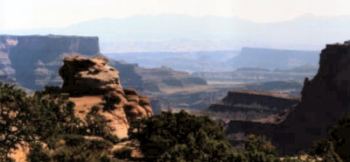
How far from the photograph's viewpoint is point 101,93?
358 feet

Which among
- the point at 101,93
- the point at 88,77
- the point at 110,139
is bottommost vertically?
the point at 110,139

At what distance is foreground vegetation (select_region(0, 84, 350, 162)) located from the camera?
59562mm

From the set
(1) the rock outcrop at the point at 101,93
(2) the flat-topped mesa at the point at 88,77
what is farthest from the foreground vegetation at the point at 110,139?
(2) the flat-topped mesa at the point at 88,77

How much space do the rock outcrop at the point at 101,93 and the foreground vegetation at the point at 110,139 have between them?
528 inches

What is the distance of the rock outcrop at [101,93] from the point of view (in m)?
101

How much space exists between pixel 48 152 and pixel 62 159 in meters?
1.66

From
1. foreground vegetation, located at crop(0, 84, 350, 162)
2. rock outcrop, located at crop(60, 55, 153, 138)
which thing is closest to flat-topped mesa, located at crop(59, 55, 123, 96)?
rock outcrop, located at crop(60, 55, 153, 138)

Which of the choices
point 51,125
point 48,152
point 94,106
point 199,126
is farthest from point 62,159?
point 94,106

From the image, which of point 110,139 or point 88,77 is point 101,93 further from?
point 110,139

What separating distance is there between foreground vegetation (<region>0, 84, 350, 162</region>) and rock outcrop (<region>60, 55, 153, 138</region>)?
13414 millimetres

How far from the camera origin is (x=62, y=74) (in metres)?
116

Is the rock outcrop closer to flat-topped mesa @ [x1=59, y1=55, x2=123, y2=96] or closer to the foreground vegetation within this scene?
flat-topped mesa @ [x1=59, y1=55, x2=123, y2=96]

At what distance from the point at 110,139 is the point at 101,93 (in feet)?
81.7

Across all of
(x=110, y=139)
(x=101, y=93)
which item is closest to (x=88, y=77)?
(x=101, y=93)
